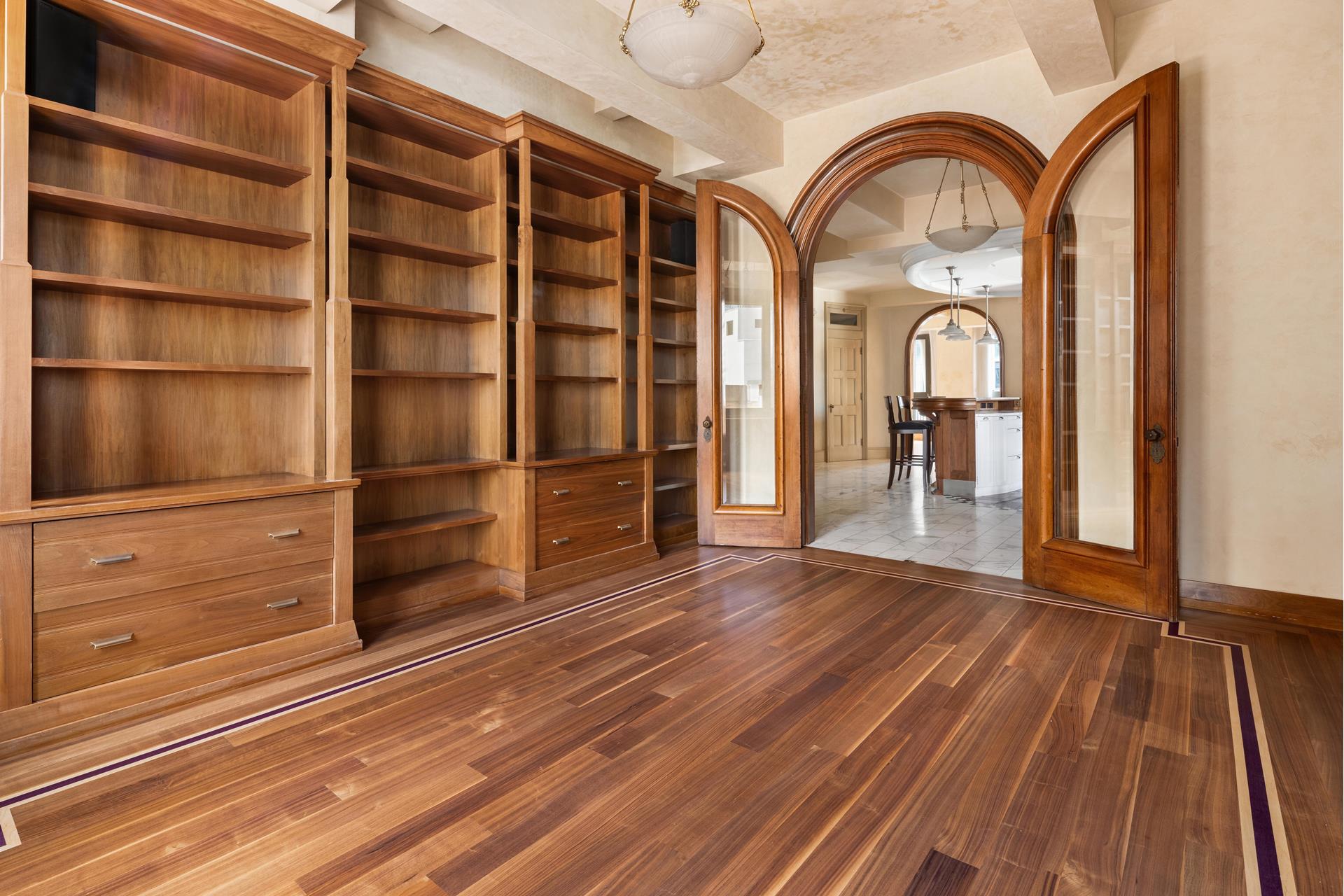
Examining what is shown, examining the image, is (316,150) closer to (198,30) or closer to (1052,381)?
(198,30)

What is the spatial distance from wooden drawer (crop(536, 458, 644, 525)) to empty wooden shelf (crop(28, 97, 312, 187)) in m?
1.88

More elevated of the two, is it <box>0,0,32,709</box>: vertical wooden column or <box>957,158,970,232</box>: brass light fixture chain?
<box>957,158,970,232</box>: brass light fixture chain

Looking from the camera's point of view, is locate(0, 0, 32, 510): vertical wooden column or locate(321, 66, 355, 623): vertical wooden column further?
locate(321, 66, 355, 623): vertical wooden column

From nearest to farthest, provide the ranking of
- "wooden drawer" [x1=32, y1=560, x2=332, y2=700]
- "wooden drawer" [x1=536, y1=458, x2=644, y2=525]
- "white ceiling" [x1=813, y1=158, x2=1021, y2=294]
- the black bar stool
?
"wooden drawer" [x1=32, y1=560, x2=332, y2=700] → "wooden drawer" [x1=536, y1=458, x2=644, y2=525] → "white ceiling" [x1=813, y1=158, x2=1021, y2=294] → the black bar stool

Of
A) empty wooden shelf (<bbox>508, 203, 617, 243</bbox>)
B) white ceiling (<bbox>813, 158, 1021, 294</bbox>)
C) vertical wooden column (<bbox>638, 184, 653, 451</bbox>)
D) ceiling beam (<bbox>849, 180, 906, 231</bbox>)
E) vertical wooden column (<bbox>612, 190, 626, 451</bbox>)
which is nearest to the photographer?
empty wooden shelf (<bbox>508, 203, 617, 243</bbox>)

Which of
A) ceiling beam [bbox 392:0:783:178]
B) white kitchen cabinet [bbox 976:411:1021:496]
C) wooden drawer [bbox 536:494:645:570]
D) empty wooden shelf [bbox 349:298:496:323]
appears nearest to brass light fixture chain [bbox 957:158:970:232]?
ceiling beam [bbox 392:0:783:178]

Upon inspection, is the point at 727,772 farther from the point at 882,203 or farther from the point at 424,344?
the point at 882,203

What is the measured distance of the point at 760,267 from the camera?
16.3ft

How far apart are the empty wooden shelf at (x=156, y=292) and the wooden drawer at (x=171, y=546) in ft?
2.68

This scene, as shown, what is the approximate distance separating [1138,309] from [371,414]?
155 inches

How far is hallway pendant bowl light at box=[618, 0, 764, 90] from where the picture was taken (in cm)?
228

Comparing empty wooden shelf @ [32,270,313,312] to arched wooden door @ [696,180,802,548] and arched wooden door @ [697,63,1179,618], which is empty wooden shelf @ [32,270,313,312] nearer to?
arched wooden door @ [696,180,802,548]

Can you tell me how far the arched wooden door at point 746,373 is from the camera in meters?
4.82

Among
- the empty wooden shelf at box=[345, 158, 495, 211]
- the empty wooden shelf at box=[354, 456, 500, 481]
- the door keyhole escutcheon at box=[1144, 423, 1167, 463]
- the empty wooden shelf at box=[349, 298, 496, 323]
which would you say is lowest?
the empty wooden shelf at box=[354, 456, 500, 481]
